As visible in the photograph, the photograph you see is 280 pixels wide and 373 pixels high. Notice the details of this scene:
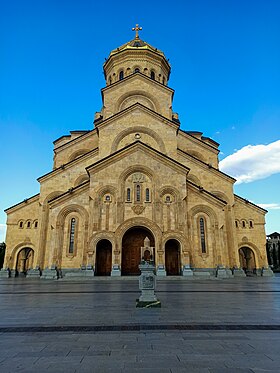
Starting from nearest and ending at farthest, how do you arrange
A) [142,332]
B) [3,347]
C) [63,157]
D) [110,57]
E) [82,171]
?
[3,347], [142,332], [82,171], [63,157], [110,57]

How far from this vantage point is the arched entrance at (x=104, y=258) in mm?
Answer: 22031

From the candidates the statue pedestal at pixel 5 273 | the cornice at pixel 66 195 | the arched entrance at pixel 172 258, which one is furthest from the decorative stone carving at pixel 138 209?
the statue pedestal at pixel 5 273

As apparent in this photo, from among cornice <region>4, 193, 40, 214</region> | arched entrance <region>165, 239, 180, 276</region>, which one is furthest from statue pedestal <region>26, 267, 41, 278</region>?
arched entrance <region>165, 239, 180, 276</region>

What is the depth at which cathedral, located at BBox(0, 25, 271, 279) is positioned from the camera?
2119cm

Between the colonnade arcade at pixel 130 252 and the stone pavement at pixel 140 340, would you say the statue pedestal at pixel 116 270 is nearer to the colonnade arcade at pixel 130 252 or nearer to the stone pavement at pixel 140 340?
the colonnade arcade at pixel 130 252

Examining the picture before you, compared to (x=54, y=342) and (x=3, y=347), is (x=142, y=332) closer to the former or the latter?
(x=54, y=342)

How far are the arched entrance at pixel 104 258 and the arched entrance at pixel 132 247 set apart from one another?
1183 mm

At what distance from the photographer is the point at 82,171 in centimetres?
2612

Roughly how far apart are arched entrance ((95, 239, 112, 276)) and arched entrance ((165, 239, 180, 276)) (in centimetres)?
488

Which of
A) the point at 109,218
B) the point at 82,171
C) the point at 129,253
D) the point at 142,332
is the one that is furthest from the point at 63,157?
the point at 142,332

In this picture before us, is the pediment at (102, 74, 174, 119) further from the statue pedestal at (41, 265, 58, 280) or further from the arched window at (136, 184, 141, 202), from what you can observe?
the statue pedestal at (41, 265, 58, 280)

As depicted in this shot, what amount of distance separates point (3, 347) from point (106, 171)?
61.2 ft

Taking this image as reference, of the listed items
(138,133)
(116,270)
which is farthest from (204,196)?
(116,270)

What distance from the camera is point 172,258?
901 inches
